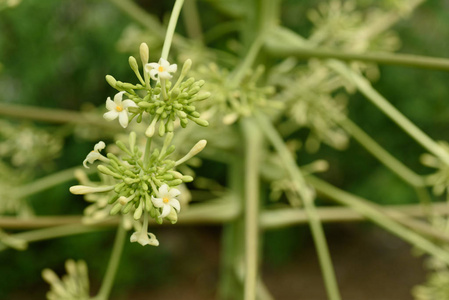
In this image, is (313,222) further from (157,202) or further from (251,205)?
(157,202)

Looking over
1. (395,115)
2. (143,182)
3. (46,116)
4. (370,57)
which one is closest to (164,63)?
(143,182)

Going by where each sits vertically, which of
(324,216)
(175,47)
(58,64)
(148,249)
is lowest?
(324,216)

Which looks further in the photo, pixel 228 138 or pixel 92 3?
pixel 92 3

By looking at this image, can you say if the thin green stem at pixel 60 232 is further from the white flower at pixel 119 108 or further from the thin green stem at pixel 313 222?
the white flower at pixel 119 108

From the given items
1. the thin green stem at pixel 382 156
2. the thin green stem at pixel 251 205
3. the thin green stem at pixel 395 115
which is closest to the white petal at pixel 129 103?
the thin green stem at pixel 251 205

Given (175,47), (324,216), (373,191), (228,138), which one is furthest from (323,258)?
(373,191)

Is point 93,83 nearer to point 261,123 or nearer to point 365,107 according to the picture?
point 365,107

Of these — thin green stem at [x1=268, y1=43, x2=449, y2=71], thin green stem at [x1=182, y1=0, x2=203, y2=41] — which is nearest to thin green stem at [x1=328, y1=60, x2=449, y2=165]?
thin green stem at [x1=268, y1=43, x2=449, y2=71]
